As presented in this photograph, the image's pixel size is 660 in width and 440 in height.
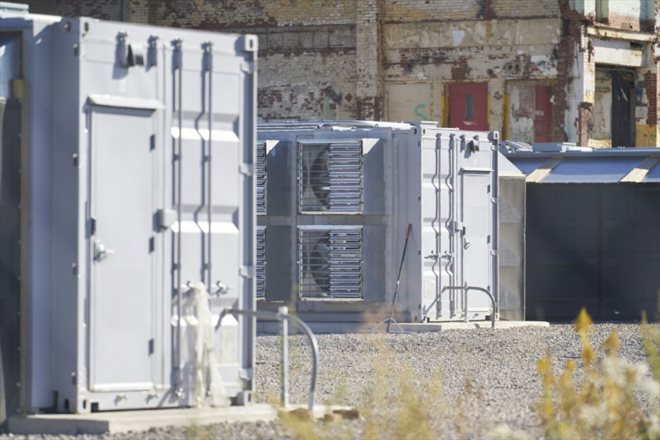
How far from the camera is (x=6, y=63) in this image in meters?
10.3

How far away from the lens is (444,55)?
40656 mm

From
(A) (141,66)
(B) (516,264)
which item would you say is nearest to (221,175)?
(A) (141,66)

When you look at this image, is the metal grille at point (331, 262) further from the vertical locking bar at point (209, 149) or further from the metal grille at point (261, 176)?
the vertical locking bar at point (209, 149)

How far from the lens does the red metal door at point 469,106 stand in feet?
133

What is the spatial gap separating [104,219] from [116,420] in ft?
4.38

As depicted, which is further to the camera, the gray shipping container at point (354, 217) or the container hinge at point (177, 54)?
the gray shipping container at point (354, 217)

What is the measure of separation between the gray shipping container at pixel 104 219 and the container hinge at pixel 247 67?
377mm

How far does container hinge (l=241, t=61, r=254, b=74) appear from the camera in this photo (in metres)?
11.3

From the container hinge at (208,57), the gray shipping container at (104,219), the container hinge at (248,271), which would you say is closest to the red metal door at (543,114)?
the container hinge at (248,271)

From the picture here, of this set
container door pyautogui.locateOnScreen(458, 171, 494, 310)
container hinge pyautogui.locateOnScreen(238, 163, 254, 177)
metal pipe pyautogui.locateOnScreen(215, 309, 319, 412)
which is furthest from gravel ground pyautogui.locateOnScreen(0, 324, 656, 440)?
container hinge pyautogui.locateOnScreen(238, 163, 254, 177)

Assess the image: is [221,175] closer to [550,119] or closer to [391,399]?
[391,399]

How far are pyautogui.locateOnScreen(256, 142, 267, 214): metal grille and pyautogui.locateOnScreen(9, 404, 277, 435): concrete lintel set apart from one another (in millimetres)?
10156

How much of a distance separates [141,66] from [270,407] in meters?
2.49

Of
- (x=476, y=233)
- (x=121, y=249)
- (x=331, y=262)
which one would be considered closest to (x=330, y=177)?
(x=331, y=262)
